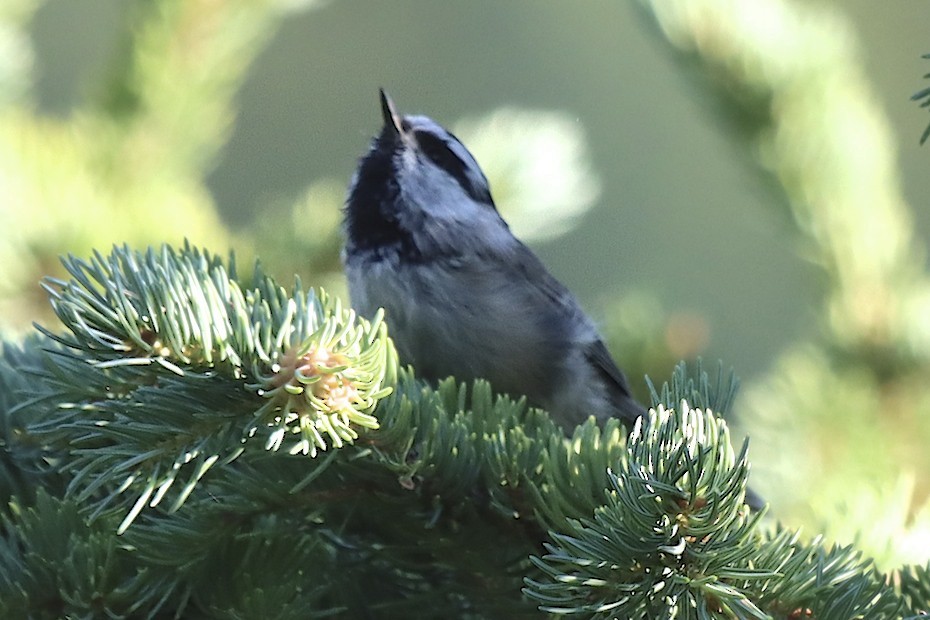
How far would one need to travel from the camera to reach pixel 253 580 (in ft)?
2.02

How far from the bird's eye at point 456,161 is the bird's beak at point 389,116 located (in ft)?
0.11

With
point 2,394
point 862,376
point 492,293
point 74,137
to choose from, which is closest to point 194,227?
point 74,137

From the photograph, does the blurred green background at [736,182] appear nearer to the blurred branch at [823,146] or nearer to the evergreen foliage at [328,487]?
the blurred branch at [823,146]

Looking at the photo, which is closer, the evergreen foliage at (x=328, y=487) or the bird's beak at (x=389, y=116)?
the evergreen foliage at (x=328, y=487)

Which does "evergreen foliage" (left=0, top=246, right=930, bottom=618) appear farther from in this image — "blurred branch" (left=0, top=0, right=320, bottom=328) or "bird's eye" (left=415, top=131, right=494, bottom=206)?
"bird's eye" (left=415, top=131, right=494, bottom=206)

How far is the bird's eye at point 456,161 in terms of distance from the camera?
130cm

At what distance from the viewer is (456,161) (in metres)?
1.31

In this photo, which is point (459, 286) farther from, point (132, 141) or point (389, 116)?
point (132, 141)

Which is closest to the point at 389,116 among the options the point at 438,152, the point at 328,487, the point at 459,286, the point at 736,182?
the point at 438,152

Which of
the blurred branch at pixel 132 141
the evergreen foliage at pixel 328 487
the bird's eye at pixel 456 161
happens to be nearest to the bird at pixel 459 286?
the bird's eye at pixel 456 161

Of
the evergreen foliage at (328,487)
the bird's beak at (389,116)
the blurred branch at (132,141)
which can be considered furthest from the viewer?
the bird's beak at (389,116)

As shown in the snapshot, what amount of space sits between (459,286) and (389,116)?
10.5 inches

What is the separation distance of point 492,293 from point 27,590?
67 centimetres

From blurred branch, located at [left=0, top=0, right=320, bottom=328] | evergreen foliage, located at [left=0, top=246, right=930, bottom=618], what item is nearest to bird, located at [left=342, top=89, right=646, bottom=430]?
blurred branch, located at [left=0, top=0, right=320, bottom=328]
